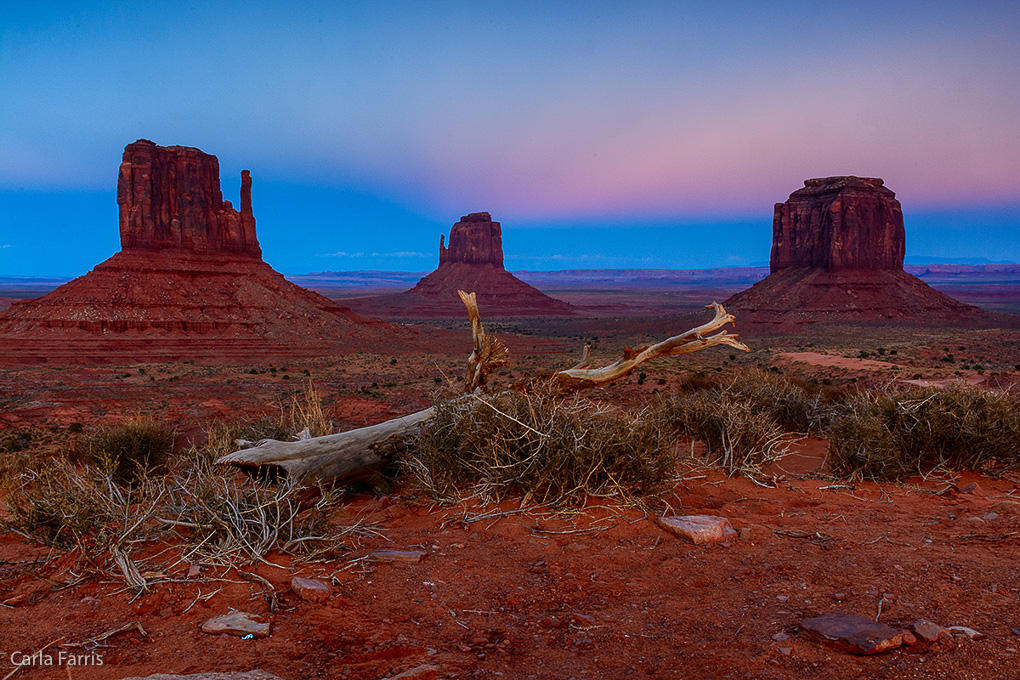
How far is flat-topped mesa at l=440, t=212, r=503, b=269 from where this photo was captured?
104688mm

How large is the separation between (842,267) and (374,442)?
213ft

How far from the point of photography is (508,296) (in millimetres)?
97812

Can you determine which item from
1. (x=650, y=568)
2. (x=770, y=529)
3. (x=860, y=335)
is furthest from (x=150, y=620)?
(x=860, y=335)

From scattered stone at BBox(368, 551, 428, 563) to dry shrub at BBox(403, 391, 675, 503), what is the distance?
1.15m

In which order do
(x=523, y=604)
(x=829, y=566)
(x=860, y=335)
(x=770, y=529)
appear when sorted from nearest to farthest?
(x=523, y=604) → (x=829, y=566) → (x=770, y=529) → (x=860, y=335)

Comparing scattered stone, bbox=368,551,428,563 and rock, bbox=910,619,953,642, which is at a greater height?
rock, bbox=910,619,953,642

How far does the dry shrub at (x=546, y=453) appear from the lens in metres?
5.49

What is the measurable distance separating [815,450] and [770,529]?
4.67 m

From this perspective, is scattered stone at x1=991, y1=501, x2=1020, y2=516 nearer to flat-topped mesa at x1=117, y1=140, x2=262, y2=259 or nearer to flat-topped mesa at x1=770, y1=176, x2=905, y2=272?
flat-topped mesa at x1=117, y1=140, x2=262, y2=259

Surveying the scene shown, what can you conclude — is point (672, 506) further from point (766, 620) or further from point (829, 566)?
point (766, 620)

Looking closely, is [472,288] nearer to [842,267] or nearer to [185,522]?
[842,267]

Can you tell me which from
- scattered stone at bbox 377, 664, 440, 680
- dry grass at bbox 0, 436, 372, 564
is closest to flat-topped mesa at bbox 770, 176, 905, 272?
dry grass at bbox 0, 436, 372, 564

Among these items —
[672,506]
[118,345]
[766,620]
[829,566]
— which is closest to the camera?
[766,620]

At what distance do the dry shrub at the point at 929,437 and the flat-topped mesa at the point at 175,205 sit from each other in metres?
52.6
